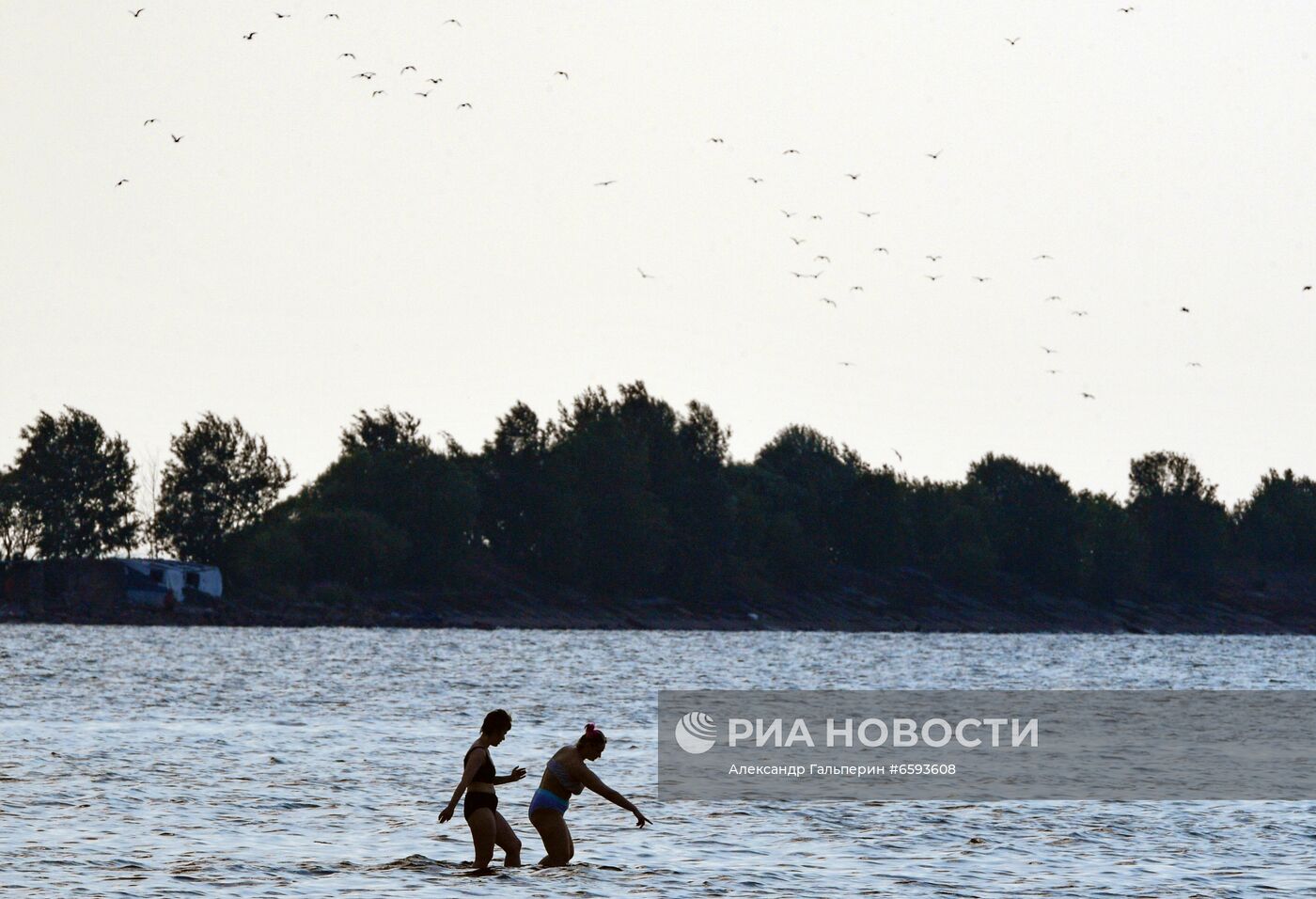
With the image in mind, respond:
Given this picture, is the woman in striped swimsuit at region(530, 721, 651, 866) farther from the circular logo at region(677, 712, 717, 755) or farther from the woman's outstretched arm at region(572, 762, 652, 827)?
the circular logo at region(677, 712, 717, 755)

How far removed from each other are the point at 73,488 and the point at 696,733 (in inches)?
5067

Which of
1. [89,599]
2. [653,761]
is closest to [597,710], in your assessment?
[653,761]

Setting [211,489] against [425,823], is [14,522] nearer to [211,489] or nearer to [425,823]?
[211,489]

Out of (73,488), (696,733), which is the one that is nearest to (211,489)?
(73,488)

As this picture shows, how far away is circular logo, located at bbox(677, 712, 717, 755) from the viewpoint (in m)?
50.9

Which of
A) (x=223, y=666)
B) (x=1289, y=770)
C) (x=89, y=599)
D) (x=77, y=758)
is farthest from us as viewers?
(x=89, y=599)

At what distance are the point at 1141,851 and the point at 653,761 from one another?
1669 cm

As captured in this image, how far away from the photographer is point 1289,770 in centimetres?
4697

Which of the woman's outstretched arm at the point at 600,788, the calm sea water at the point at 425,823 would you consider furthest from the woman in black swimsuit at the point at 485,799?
the woman's outstretched arm at the point at 600,788

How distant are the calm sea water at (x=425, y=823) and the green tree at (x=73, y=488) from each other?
101m

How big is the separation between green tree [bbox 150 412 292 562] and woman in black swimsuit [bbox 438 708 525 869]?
490 feet

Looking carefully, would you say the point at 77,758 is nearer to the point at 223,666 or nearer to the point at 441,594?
the point at 223,666

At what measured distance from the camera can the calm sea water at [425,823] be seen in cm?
2714

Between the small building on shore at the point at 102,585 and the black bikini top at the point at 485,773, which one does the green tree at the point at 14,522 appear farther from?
the black bikini top at the point at 485,773
